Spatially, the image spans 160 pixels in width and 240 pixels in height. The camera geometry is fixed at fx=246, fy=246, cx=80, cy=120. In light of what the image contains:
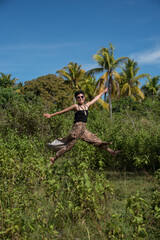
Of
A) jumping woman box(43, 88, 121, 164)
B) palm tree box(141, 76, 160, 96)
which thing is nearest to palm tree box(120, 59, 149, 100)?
palm tree box(141, 76, 160, 96)

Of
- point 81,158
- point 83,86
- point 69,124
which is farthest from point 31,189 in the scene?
point 83,86

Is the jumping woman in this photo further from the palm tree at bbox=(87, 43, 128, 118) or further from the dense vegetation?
the palm tree at bbox=(87, 43, 128, 118)

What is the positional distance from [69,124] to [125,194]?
6.44 metres

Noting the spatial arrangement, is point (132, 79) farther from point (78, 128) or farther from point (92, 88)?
point (78, 128)

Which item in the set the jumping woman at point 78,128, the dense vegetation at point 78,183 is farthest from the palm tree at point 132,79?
the jumping woman at point 78,128

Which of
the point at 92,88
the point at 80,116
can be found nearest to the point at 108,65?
the point at 92,88

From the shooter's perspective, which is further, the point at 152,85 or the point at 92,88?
the point at 152,85

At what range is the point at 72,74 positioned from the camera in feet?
128

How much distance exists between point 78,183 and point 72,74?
36162mm

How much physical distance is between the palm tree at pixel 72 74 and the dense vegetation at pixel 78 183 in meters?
26.3

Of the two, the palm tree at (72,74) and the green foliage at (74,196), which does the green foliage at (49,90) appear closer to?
the palm tree at (72,74)

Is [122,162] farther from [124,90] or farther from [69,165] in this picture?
[124,90]

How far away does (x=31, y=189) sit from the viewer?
4.94 m

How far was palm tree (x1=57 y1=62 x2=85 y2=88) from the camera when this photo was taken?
38931 millimetres
